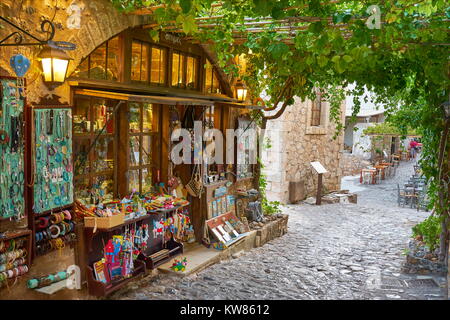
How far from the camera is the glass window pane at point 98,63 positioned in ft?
18.0

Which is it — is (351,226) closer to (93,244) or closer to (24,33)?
(93,244)

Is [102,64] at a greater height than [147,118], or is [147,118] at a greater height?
[102,64]

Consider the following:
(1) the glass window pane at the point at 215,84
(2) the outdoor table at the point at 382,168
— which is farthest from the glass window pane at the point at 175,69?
(2) the outdoor table at the point at 382,168

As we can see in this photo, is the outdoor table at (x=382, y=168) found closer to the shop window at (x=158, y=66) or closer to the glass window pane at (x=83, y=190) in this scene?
the shop window at (x=158, y=66)

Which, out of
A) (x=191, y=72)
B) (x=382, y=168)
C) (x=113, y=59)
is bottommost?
(x=382, y=168)

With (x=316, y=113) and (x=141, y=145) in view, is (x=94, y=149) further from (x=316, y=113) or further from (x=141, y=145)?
(x=316, y=113)

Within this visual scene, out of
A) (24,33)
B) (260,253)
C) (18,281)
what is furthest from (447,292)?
(24,33)

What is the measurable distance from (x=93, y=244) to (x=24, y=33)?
262 cm

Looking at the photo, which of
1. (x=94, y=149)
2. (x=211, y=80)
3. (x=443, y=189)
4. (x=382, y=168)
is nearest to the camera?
(x=94, y=149)

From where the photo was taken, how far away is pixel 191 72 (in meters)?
7.65

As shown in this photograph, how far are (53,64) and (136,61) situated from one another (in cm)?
203

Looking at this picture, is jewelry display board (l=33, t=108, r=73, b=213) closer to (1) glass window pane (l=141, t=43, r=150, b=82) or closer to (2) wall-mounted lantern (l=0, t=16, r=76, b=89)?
(2) wall-mounted lantern (l=0, t=16, r=76, b=89)

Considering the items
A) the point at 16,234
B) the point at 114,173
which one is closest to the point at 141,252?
the point at 114,173

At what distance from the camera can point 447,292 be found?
19.4ft
